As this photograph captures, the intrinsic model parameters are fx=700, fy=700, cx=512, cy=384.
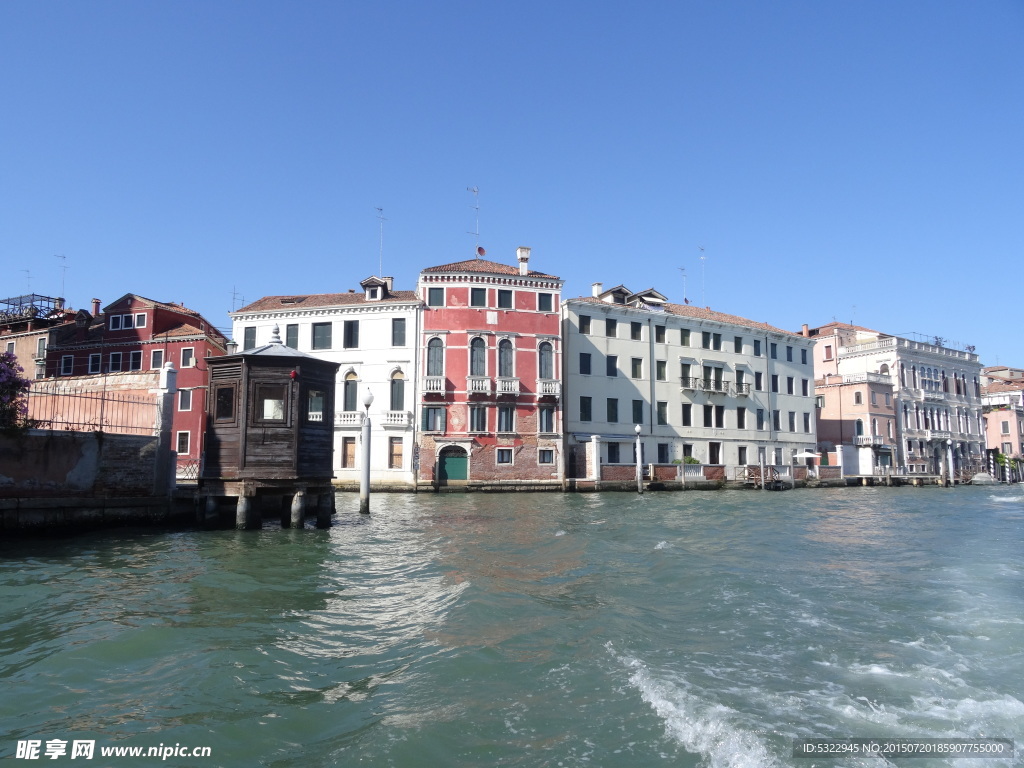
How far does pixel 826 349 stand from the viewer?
5522 centimetres

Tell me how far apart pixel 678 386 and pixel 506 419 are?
38.5 ft

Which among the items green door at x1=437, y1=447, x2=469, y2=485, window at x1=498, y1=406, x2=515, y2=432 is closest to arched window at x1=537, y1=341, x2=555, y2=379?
window at x1=498, y1=406, x2=515, y2=432

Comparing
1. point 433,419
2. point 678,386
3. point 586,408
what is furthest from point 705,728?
point 678,386

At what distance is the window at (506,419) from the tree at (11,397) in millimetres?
23440

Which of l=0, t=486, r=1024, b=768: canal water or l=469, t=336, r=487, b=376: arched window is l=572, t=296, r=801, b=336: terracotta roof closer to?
l=469, t=336, r=487, b=376: arched window

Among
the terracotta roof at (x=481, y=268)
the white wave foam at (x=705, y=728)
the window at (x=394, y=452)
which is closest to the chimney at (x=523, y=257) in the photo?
the terracotta roof at (x=481, y=268)

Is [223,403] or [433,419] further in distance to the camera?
[433,419]

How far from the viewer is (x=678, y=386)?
4134 cm

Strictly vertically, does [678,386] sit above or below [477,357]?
below

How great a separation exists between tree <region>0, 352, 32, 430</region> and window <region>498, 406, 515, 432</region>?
23440 millimetres

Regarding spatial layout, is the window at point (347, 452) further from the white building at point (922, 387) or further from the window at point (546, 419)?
the white building at point (922, 387)

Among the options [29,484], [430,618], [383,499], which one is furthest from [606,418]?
[430,618]

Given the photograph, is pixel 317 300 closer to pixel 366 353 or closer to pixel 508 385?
pixel 366 353

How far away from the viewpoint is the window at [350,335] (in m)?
36.4
